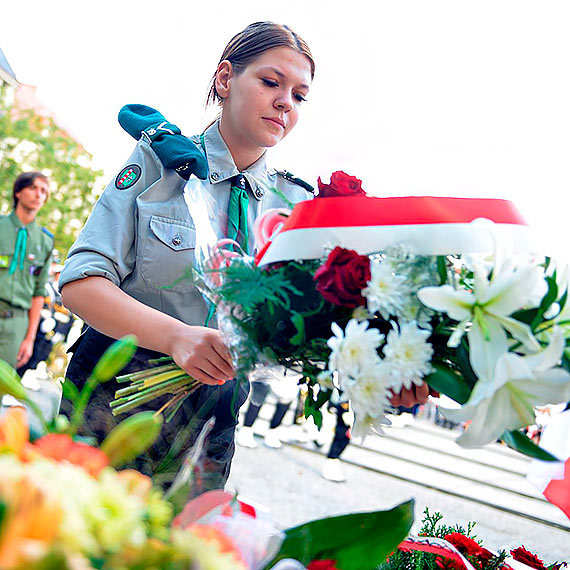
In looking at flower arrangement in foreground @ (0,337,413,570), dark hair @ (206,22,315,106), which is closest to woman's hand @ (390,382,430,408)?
flower arrangement in foreground @ (0,337,413,570)

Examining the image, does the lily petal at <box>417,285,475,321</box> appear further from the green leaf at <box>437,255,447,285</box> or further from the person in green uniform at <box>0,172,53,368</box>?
the person in green uniform at <box>0,172,53,368</box>

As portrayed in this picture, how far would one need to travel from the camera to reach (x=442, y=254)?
0.89 m

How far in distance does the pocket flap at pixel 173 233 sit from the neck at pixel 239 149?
0.25 metres

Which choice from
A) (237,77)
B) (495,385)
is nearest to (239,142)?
(237,77)

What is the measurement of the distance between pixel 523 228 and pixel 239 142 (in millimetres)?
812

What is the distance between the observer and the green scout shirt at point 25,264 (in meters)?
4.48

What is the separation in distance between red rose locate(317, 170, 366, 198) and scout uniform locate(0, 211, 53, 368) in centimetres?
387

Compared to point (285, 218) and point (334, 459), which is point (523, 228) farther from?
point (334, 459)

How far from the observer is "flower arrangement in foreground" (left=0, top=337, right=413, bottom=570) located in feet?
1.16

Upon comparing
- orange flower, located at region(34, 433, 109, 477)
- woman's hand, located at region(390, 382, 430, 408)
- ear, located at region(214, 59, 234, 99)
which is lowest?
orange flower, located at region(34, 433, 109, 477)

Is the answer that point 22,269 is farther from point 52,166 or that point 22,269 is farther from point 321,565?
point 52,166

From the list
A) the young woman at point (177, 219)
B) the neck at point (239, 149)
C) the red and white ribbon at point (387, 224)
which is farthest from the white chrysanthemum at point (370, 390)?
the neck at point (239, 149)

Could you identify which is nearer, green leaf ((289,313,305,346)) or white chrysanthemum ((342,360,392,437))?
white chrysanthemum ((342,360,392,437))

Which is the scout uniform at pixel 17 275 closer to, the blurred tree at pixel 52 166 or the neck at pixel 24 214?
the neck at pixel 24 214
